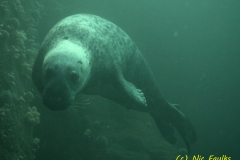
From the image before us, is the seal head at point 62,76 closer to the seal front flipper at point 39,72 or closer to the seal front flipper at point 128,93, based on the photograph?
the seal front flipper at point 39,72

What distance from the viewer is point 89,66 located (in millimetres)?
3898

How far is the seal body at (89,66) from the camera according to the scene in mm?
3070

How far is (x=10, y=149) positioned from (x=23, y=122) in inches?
41.1

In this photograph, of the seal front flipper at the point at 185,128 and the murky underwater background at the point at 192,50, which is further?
the murky underwater background at the point at 192,50

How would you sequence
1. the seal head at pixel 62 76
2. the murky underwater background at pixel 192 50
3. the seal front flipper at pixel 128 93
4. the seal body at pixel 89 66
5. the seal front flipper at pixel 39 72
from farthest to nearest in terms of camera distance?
1. the murky underwater background at pixel 192 50
2. the seal front flipper at pixel 128 93
3. the seal front flipper at pixel 39 72
4. the seal body at pixel 89 66
5. the seal head at pixel 62 76

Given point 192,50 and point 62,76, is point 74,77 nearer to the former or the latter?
point 62,76

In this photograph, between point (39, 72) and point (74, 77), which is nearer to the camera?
point (74, 77)

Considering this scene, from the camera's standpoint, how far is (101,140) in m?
6.80

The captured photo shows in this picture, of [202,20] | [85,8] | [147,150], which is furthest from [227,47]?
[147,150]

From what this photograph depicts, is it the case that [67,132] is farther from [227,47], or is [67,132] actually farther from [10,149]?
[227,47]

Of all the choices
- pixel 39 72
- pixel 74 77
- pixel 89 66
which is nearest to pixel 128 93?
pixel 89 66

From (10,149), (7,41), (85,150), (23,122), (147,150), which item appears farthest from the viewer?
(147,150)

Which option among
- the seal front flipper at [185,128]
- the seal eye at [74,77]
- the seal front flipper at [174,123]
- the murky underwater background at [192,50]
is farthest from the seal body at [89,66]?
the murky underwater background at [192,50]

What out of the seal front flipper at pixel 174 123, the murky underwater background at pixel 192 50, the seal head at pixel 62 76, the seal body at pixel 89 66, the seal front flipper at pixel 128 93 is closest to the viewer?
the seal head at pixel 62 76
